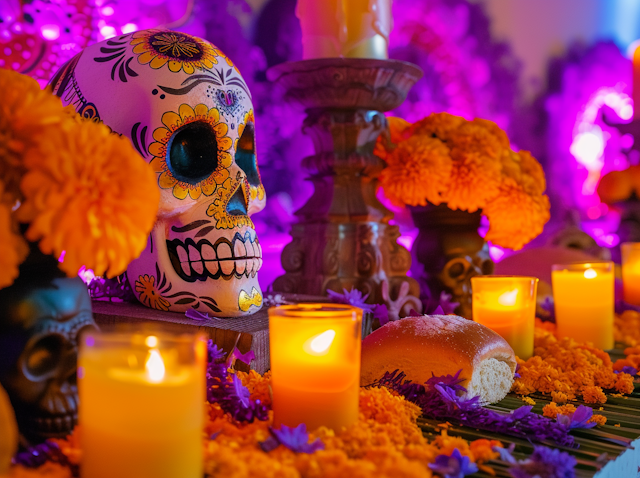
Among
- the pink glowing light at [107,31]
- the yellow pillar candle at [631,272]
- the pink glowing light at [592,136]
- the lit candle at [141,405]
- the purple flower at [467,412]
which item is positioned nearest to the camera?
the lit candle at [141,405]

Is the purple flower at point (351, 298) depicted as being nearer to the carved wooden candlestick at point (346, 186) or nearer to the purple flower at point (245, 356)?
the carved wooden candlestick at point (346, 186)

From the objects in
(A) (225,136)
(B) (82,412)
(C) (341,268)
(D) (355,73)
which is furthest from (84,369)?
(D) (355,73)

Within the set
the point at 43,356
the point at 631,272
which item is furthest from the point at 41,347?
the point at 631,272

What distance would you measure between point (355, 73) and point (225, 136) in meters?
0.38

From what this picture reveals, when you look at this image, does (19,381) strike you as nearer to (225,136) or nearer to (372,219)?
(225,136)

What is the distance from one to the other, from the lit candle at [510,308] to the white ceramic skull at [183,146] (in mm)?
394

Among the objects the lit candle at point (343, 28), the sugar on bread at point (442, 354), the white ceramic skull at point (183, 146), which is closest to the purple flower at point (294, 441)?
the sugar on bread at point (442, 354)

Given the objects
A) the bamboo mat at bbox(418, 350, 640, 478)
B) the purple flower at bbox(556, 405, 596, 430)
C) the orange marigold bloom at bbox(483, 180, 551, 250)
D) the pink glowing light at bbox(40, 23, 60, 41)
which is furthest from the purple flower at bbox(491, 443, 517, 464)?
the pink glowing light at bbox(40, 23, 60, 41)

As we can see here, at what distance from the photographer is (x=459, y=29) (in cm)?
197

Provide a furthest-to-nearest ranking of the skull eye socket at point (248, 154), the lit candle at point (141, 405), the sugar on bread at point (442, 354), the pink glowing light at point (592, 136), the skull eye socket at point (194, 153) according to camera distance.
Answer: the pink glowing light at point (592, 136), the skull eye socket at point (248, 154), the skull eye socket at point (194, 153), the sugar on bread at point (442, 354), the lit candle at point (141, 405)

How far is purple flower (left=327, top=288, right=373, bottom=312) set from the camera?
107 centimetres

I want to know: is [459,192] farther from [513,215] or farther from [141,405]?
[141,405]

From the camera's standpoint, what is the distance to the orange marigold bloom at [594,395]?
810 mm

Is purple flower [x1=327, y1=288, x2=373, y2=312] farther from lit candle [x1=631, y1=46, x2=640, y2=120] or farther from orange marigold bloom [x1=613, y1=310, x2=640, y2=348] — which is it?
lit candle [x1=631, y1=46, x2=640, y2=120]
